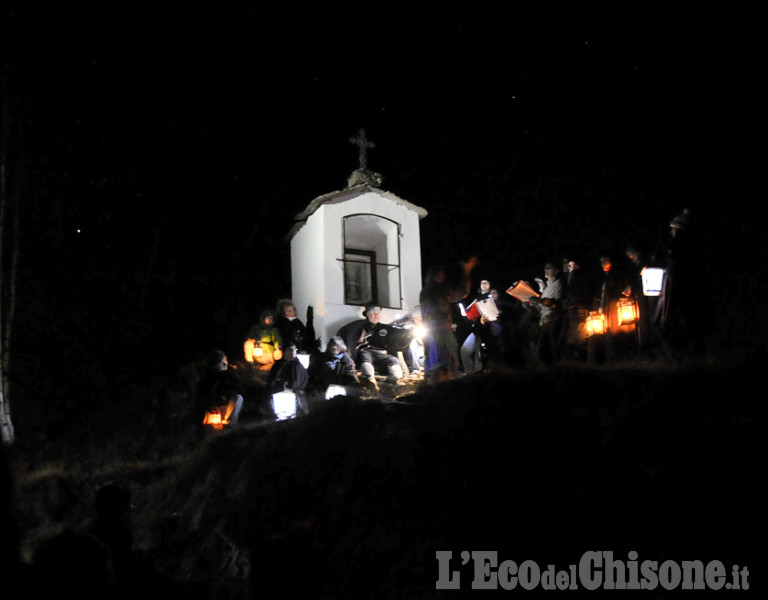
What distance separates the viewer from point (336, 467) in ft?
27.9

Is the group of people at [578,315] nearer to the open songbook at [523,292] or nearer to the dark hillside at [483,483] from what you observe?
the open songbook at [523,292]

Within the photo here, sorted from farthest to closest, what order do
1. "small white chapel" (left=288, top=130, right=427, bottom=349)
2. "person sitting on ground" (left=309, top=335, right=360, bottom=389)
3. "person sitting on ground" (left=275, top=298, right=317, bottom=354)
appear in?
"small white chapel" (left=288, top=130, right=427, bottom=349), "person sitting on ground" (left=275, top=298, right=317, bottom=354), "person sitting on ground" (left=309, top=335, right=360, bottom=389)

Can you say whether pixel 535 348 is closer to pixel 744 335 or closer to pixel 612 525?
pixel 744 335

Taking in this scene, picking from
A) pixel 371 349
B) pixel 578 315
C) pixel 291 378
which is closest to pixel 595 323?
pixel 578 315

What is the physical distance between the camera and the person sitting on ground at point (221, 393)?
450 inches

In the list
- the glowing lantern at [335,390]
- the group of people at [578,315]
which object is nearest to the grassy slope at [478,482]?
the group of people at [578,315]

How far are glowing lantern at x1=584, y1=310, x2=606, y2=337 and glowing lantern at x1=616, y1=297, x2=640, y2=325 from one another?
0.28 metres

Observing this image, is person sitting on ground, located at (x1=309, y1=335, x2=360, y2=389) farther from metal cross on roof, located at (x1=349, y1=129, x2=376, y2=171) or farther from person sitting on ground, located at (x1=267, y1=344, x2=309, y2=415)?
metal cross on roof, located at (x1=349, y1=129, x2=376, y2=171)

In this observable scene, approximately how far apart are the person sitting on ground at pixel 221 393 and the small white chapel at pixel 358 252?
329cm

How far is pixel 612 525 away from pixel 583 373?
96.0 inches

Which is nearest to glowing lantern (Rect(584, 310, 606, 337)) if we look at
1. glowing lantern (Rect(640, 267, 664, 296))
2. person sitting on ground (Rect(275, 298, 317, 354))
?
glowing lantern (Rect(640, 267, 664, 296))

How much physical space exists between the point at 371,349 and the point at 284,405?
93.6 inches

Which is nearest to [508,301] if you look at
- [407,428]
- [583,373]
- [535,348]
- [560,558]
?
[535,348]

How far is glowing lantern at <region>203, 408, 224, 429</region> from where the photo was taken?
37.4 feet
